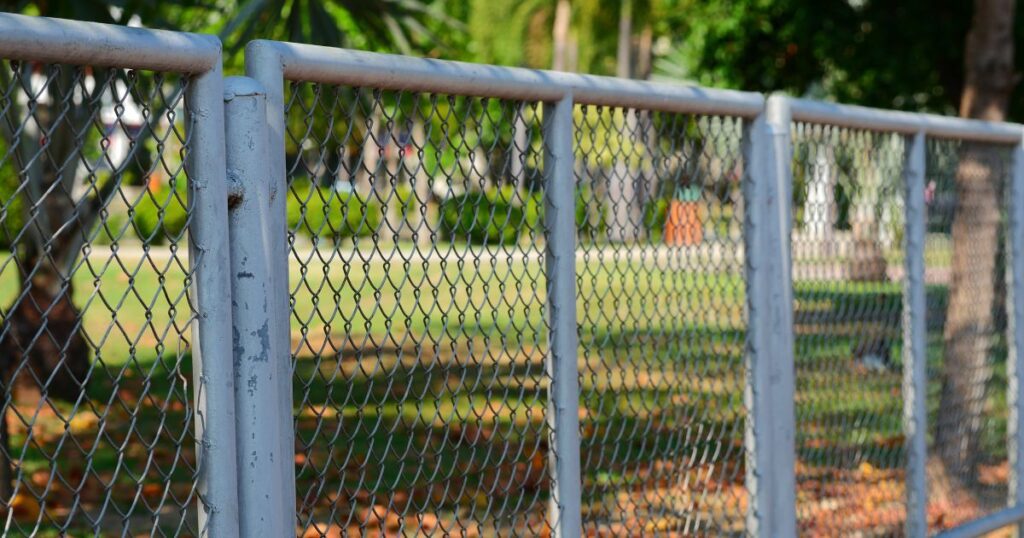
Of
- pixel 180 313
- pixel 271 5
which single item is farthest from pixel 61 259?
pixel 180 313

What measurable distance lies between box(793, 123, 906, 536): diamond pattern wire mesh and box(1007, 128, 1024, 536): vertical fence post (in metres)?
0.68

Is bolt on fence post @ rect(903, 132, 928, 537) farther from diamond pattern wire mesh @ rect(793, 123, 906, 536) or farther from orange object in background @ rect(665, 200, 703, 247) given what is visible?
orange object in background @ rect(665, 200, 703, 247)

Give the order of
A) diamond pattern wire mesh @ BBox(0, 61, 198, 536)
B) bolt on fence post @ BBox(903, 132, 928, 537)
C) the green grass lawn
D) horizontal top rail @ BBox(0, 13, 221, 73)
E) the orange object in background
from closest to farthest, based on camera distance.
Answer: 1. horizontal top rail @ BBox(0, 13, 221, 73)
2. diamond pattern wire mesh @ BBox(0, 61, 198, 536)
3. the green grass lawn
4. the orange object in background
5. bolt on fence post @ BBox(903, 132, 928, 537)

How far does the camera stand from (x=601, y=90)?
294 cm

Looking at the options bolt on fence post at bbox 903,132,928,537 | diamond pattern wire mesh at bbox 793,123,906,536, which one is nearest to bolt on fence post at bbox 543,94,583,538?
diamond pattern wire mesh at bbox 793,123,906,536

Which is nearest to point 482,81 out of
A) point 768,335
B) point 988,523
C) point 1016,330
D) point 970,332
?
point 768,335

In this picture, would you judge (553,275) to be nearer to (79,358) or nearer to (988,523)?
(988,523)

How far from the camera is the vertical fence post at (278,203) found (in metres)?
2.18

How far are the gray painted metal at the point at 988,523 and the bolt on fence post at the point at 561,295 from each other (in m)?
1.88


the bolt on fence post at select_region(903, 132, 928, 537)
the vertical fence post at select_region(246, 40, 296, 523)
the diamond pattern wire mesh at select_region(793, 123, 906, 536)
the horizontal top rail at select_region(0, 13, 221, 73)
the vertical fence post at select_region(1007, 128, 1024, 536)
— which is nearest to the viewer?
the horizontal top rail at select_region(0, 13, 221, 73)

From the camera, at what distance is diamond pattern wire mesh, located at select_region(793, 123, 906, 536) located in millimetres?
3842

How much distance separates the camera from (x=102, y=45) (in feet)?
6.24

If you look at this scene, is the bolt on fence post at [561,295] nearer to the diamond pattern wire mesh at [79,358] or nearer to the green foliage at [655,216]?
the green foliage at [655,216]

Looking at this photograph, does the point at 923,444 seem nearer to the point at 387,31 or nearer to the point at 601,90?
the point at 601,90
